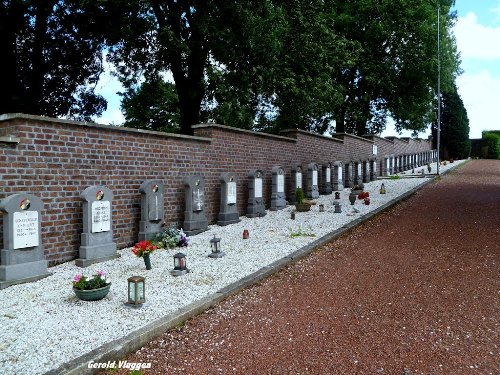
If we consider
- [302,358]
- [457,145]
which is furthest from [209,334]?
[457,145]

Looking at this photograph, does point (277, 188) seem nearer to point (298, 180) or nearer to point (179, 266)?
point (298, 180)

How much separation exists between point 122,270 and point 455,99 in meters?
45.2

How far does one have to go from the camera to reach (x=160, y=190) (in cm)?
874

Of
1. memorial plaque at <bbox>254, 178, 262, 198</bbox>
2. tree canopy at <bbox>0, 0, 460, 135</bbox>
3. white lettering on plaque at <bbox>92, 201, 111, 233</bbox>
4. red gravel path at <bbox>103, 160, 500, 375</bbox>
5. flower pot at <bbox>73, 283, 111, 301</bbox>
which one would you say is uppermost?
tree canopy at <bbox>0, 0, 460, 135</bbox>

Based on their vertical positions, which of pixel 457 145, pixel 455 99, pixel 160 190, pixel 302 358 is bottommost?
pixel 302 358

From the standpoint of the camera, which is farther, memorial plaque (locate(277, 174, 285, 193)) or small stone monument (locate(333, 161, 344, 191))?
small stone monument (locate(333, 161, 344, 191))

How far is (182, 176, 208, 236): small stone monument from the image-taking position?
31.4ft

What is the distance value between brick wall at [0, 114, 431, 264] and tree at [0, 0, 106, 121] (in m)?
6.19

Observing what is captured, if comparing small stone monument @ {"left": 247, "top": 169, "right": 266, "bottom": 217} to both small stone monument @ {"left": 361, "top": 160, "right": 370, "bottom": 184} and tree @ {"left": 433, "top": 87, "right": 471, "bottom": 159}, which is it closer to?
small stone monument @ {"left": 361, "top": 160, "right": 370, "bottom": 184}

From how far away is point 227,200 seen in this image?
10.9 m

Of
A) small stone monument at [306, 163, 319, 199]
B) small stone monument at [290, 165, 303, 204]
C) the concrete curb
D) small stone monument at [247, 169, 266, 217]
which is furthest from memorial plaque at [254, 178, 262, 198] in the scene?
the concrete curb

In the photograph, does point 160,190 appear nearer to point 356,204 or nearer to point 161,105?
point 356,204

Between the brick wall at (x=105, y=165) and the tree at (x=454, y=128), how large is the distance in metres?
37.2

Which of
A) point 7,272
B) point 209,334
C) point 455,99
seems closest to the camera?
point 209,334
